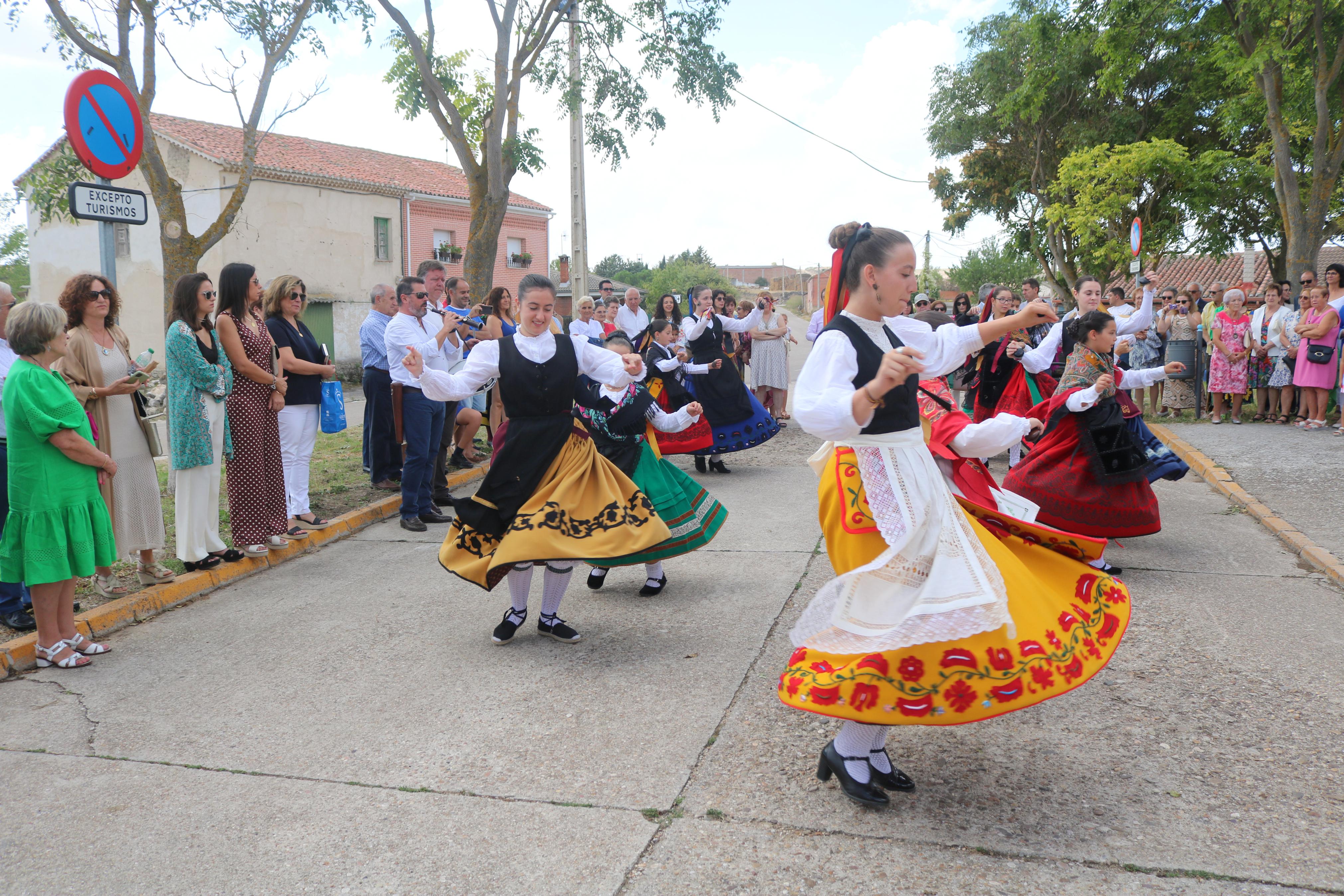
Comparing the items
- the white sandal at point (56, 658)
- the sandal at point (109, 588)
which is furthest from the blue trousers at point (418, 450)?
the white sandal at point (56, 658)

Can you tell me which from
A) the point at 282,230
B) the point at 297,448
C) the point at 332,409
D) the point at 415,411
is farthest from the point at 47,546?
the point at 282,230

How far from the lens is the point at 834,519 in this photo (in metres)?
3.08

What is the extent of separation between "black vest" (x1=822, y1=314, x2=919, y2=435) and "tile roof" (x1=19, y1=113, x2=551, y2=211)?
79.6 feet

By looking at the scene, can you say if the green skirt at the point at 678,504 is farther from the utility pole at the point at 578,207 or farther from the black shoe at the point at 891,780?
the utility pole at the point at 578,207

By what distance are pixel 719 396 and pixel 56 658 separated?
20.7 ft

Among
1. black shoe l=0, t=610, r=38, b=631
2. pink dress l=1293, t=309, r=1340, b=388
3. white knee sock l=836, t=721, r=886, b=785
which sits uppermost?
pink dress l=1293, t=309, r=1340, b=388

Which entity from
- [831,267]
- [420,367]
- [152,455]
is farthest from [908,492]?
[152,455]

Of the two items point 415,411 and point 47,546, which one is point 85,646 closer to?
point 47,546

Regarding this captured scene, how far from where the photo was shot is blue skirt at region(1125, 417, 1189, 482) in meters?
5.75

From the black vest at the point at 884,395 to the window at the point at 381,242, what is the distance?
28994 millimetres

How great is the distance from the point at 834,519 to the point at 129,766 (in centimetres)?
276

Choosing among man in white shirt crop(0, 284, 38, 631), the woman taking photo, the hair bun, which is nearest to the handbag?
the woman taking photo

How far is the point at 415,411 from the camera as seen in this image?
24.3 ft

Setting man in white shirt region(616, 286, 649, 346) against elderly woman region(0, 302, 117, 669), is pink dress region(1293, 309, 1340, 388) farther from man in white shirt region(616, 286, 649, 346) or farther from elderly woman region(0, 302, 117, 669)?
elderly woman region(0, 302, 117, 669)
